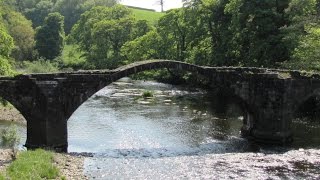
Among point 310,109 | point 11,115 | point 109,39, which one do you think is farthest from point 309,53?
point 109,39

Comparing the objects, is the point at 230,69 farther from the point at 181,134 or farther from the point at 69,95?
the point at 69,95

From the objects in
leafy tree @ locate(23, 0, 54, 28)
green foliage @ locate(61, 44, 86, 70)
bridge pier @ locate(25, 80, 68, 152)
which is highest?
leafy tree @ locate(23, 0, 54, 28)

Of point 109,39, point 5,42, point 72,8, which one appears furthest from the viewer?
point 72,8

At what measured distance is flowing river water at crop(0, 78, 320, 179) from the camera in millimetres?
31109

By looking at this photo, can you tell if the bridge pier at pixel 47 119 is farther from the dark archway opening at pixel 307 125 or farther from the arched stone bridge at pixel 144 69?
the dark archway opening at pixel 307 125

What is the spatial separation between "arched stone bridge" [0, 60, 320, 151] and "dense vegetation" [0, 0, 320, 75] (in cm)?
813

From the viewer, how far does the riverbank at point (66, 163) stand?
28484mm

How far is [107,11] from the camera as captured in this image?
11450 centimetres

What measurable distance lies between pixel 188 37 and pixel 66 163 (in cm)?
5079

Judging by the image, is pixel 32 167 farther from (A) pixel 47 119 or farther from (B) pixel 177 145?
(B) pixel 177 145

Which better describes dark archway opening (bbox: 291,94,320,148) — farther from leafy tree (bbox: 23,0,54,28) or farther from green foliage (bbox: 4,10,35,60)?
leafy tree (bbox: 23,0,54,28)

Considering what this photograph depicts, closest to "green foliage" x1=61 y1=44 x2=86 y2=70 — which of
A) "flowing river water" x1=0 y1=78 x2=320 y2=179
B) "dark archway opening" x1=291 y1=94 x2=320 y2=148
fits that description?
"flowing river water" x1=0 y1=78 x2=320 y2=179

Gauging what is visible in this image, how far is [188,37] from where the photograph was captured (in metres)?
78.8

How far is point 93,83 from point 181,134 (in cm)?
1063
